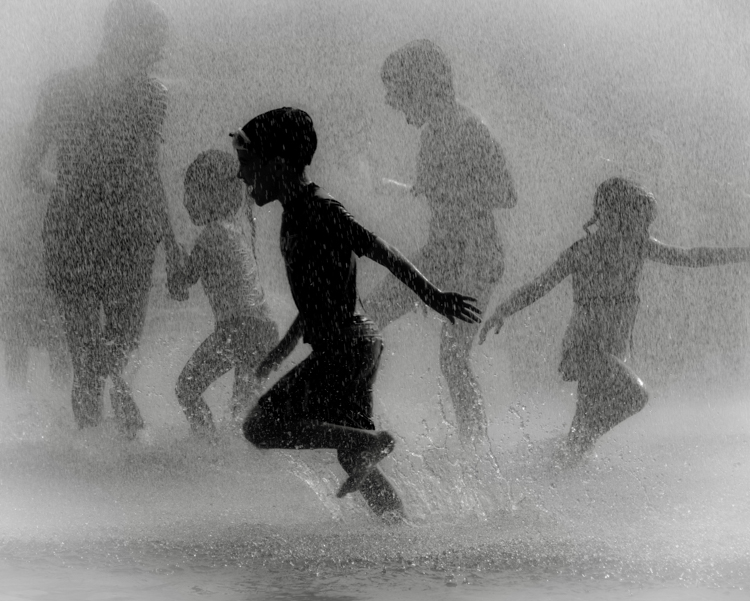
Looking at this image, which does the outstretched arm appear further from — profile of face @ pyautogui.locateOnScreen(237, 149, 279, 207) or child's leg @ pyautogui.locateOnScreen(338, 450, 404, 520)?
child's leg @ pyautogui.locateOnScreen(338, 450, 404, 520)

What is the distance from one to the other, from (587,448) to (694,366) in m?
5.10

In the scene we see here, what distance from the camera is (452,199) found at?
6.85 m

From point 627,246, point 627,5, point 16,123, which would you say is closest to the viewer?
point 627,246

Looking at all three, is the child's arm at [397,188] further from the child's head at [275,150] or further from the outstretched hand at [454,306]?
the outstretched hand at [454,306]

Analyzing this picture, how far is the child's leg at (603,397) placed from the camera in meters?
6.43

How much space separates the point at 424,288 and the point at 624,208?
2.30 metres

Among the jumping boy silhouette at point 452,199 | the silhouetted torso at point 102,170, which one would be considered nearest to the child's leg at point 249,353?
the jumping boy silhouette at point 452,199

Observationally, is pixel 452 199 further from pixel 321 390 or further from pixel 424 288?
pixel 424 288

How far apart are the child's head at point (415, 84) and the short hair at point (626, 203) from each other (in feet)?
2.91

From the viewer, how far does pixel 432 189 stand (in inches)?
272

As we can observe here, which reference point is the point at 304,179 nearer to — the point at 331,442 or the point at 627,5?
the point at 331,442

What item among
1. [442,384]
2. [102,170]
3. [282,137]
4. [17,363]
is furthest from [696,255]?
[17,363]

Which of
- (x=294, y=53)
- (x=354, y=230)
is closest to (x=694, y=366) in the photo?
(x=294, y=53)

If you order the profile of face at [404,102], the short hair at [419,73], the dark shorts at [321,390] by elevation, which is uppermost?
the short hair at [419,73]
